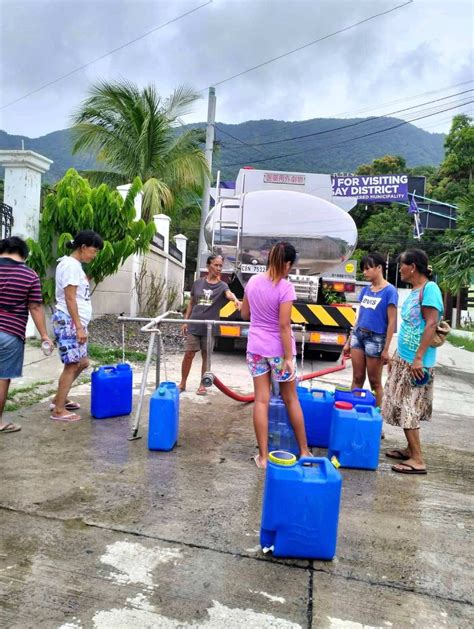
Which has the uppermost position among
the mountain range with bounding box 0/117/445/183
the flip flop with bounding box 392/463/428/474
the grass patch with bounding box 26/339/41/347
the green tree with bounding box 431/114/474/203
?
the mountain range with bounding box 0/117/445/183

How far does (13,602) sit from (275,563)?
1150 millimetres

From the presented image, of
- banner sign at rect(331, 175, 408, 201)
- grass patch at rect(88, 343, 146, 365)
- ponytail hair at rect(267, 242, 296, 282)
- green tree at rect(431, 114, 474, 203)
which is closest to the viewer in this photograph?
ponytail hair at rect(267, 242, 296, 282)

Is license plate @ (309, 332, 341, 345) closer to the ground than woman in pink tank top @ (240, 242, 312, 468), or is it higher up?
closer to the ground

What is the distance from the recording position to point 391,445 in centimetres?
446

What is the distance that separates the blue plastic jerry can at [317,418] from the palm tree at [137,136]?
11.0 meters

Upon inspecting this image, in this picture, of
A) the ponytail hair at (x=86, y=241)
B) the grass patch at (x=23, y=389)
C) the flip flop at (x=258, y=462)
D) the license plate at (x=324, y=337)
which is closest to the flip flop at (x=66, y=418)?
the grass patch at (x=23, y=389)

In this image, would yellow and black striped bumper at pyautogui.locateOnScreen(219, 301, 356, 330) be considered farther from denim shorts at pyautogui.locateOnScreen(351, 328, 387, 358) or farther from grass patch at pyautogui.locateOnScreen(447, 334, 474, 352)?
grass patch at pyautogui.locateOnScreen(447, 334, 474, 352)

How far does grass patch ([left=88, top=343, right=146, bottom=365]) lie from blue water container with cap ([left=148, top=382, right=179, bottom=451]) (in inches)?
145

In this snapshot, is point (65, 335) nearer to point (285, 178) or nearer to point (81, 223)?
point (81, 223)

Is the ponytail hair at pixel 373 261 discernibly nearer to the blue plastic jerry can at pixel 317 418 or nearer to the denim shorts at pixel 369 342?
the denim shorts at pixel 369 342

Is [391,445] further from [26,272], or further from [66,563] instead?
[26,272]

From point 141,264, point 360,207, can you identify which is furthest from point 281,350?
point 360,207

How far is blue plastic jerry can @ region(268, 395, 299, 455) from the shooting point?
3965 mm

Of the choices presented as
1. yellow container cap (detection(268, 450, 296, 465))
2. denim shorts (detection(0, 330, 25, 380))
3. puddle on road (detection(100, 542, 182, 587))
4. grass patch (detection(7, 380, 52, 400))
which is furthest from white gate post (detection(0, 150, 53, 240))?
yellow container cap (detection(268, 450, 296, 465))
